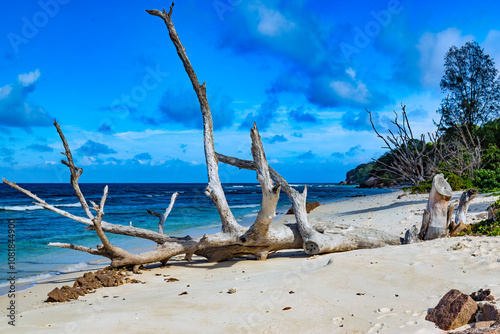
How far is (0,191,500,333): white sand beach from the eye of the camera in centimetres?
358

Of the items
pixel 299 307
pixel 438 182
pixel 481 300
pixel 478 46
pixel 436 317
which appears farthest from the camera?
pixel 478 46

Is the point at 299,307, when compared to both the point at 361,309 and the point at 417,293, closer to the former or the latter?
the point at 361,309

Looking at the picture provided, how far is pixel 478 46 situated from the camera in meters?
32.2

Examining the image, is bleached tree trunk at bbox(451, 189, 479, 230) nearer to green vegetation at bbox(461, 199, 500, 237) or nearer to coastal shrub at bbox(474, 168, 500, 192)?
green vegetation at bbox(461, 199, 500, 237)

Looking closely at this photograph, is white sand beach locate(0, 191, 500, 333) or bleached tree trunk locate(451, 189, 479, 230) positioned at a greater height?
bleached tree trunk locate(451, 189, 479, 230)

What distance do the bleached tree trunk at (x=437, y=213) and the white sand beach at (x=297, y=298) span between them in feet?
3.54

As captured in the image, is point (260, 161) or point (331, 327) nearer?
point (331, 327)

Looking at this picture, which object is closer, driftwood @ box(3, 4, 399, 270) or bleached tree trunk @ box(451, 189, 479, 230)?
driftwood @ box(3, 4, 399, 270)

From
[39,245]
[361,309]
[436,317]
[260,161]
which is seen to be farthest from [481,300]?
[39,245]

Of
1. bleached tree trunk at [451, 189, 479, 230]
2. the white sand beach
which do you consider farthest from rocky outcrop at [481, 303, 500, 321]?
bleached tree trunk at [451, 189, 479, 230]

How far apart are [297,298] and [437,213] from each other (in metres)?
4.66

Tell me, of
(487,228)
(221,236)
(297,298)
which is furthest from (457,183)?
(297,298)

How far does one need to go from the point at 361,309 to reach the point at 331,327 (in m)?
0.50

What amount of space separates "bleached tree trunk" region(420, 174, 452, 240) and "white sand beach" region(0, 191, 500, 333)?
42.5 inches
